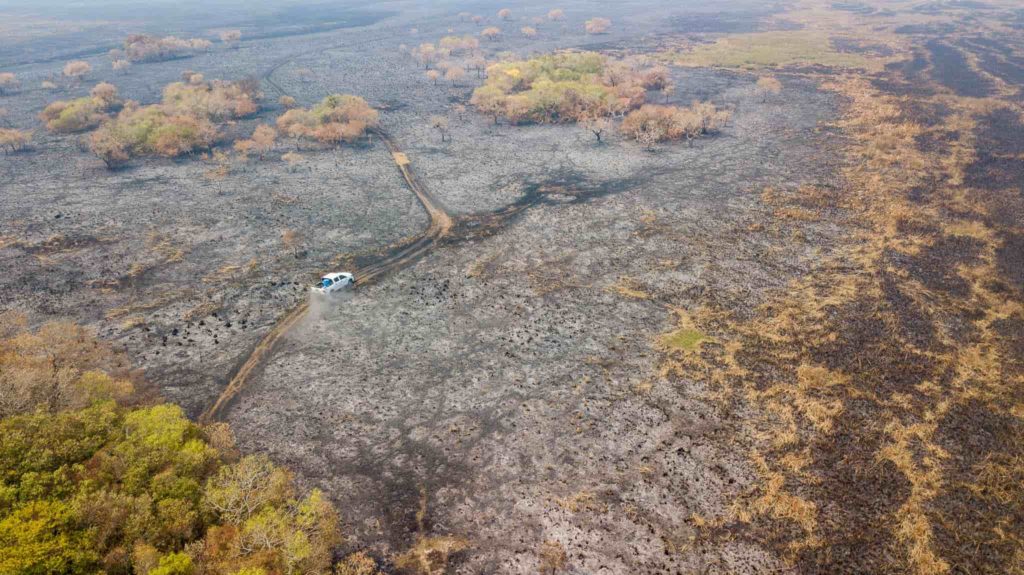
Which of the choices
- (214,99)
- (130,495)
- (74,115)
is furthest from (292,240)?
(74,115)

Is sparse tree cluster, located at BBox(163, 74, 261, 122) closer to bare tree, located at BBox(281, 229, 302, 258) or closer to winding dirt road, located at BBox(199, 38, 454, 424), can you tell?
winding dirt road, located at BBox(199, 38, 454, 424)

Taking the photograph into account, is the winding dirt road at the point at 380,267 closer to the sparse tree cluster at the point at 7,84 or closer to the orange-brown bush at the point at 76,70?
the sparse tree cluster at the point at 7,84

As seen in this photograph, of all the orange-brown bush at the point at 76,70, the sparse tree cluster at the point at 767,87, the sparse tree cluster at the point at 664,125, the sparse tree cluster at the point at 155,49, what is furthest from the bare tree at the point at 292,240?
the sparse tree cluster at the point at 155,49

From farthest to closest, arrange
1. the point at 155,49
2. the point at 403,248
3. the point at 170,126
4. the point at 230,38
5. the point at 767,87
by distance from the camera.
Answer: the point at 230,38 < the point at 155,49 < the point at 767,87 < the point at 170,126 < the point at 403,248

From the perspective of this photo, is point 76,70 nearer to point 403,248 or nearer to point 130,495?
point 403,248

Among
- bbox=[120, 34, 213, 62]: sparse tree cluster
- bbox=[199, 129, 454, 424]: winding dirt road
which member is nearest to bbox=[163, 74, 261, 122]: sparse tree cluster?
bbox=[199, 129, 454, 424]: winding dirt road

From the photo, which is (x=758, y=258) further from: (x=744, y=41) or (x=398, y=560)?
(x=744, y=41)

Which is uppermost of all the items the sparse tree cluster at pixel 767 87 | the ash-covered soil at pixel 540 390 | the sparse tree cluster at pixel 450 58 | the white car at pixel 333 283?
the sparse tree cluster at pixel 450 58
